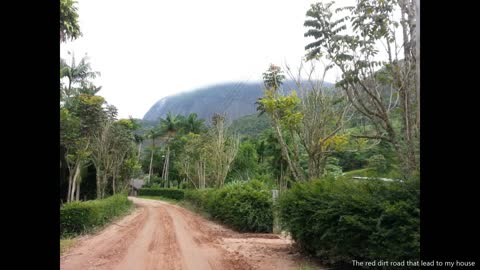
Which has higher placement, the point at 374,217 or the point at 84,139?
the point at 84,139

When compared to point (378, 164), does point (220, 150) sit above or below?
above

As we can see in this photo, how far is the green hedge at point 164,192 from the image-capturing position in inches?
1670

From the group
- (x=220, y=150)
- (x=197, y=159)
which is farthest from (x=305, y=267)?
(x=197, y=159)

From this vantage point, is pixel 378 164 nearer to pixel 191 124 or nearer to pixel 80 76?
pixel 80 76

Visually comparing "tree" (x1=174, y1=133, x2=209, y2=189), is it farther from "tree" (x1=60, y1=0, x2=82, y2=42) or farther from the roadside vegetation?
"tree" (x1=60, y1=0, x2=82, y2=42)

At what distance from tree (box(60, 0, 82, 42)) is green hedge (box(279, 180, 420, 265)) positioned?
7.11 metres

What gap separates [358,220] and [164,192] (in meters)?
43.2

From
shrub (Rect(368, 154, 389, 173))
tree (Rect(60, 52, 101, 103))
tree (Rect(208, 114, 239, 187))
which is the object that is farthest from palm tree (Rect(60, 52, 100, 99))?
shrub (Rect(368, 154, 389, 173))

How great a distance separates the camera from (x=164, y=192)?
155 ft

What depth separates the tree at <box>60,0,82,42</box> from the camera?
9797 millimetres

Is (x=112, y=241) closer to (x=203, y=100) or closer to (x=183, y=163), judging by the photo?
(x=183, y=163)

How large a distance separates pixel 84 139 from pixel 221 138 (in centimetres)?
893
